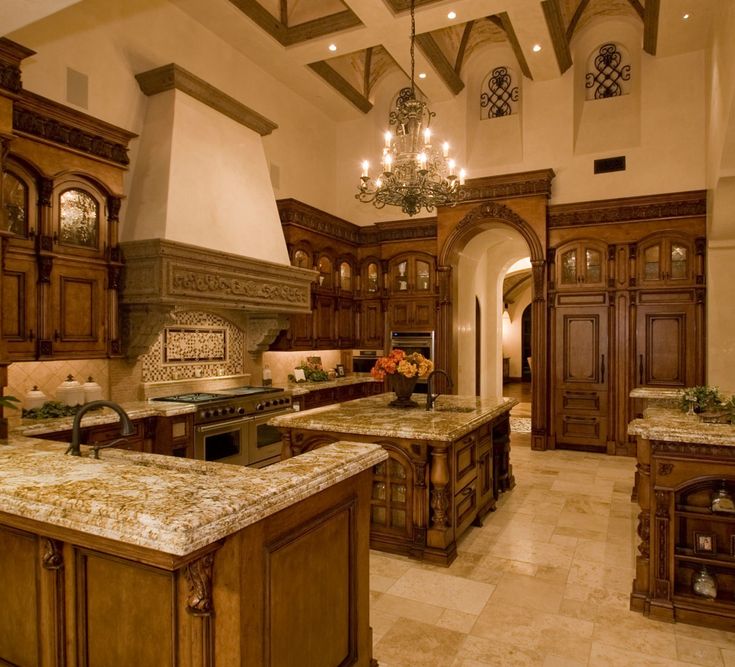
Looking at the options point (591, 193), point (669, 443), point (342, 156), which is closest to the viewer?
point (669, 443)

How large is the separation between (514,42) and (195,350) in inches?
243

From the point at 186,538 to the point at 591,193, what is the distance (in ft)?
25.6

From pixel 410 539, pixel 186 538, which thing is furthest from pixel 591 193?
pixel 186 538

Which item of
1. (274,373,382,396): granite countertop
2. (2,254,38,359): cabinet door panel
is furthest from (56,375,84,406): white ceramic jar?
(274,373,382,396): granite countertop

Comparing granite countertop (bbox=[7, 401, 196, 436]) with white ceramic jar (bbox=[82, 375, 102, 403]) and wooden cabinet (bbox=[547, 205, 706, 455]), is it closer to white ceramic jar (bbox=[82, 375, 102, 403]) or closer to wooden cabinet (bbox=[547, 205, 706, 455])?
white ceramic jar (bbox=[82, 375, 102, 403])

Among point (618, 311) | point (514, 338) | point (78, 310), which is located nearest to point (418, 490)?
point (78, 310)

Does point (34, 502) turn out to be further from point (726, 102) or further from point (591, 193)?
point (591, 193)

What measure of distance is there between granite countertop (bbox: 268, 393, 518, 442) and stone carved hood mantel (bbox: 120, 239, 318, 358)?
62.7 inches

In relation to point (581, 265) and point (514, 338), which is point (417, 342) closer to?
point (581, 265)

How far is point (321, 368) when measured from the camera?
820 centimetres

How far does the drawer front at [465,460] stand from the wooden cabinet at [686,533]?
1.29m

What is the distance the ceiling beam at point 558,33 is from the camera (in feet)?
21.2

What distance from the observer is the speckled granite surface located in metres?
2.89

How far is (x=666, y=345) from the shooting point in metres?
7.17
